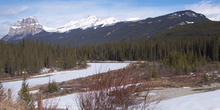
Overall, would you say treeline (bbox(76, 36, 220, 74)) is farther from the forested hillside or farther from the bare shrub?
the bare shrub

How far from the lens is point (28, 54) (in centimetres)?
4666

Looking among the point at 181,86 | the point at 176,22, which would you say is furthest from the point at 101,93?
the point at 176,22

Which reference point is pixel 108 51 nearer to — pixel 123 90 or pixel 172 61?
pixel 172 61

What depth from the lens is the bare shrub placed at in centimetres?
436

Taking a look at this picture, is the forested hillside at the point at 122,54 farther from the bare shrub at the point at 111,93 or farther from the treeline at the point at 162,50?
the bare shrub at the point at 111,93

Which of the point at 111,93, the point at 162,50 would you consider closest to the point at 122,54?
the point at 162,50

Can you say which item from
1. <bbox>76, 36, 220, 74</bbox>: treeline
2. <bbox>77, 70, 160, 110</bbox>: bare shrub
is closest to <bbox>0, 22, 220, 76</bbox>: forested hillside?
<bbox>76, 36, 220, 74</bbox>: treeline

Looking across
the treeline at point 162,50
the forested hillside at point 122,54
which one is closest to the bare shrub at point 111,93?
the forested hillside at point 122,54

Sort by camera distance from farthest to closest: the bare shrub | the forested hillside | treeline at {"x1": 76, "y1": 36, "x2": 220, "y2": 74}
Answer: treeline at {"x1": 76, "y1": 36, "x2": 220, "y2": 74}, the forested hillside, the bare shrub

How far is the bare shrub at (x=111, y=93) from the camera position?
4.36m

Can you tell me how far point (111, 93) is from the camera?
4387 mm

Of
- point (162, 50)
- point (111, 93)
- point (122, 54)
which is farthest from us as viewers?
point (122, 54)

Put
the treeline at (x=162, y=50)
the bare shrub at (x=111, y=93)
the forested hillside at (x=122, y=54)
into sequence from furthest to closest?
the treeline at (x=162, y=50) < the forested hillside at (x=122, y=54) < the bare shrub at (x=111, y=93)

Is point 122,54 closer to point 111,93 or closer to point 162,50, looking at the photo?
point 162,50
